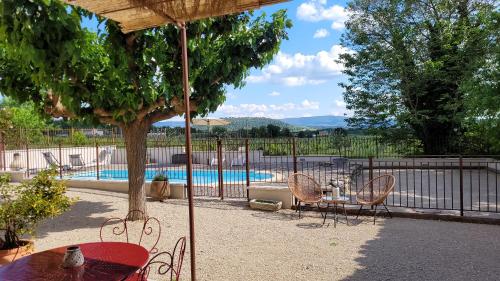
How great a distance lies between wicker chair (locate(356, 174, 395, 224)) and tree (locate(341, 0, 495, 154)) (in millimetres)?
9626

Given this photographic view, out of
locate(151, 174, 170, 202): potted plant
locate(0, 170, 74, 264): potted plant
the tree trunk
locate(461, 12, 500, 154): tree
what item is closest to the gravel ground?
the tree trunk

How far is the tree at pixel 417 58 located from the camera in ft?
54.6

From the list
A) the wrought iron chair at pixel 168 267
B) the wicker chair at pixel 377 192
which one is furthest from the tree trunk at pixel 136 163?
the wicker chair at pixel 377 192

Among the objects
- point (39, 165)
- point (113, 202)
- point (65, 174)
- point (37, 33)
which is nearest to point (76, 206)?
point (113, 202)

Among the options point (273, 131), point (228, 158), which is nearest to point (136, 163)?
point (228, 158)

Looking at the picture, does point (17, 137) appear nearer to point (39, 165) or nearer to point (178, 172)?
point (39, 165)

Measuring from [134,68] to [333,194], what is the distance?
15.0 ft

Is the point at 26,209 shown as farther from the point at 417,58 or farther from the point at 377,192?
the point at 417,58

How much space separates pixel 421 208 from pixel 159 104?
596 centimetres

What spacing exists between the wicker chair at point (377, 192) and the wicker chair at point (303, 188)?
895 mm

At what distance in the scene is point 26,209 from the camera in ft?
15.6

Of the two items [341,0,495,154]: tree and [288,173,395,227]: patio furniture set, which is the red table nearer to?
[288,173,395,227]: patio furniture set

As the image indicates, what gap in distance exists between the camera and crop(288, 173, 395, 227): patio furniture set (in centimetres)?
771

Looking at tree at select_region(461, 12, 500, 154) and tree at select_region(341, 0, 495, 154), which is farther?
tree at select_region(341, 0, 495, 154)
